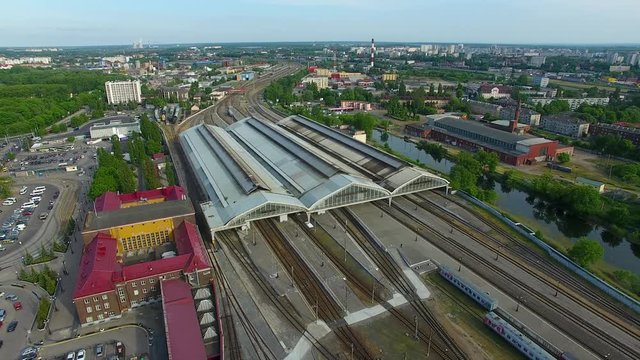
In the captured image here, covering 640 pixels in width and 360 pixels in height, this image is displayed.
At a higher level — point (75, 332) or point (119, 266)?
point (119, 266)

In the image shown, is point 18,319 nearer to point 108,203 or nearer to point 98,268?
point 98,268

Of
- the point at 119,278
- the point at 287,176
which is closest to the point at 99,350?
the point at 119,278

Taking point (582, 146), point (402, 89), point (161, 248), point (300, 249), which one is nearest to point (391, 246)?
point (300, 249)

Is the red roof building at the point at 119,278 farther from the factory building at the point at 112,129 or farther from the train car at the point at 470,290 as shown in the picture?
the factory building at the point at 112,129

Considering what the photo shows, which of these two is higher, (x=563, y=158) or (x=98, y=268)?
(x=98, y=268)

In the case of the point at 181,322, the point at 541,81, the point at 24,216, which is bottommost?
the point at 24,216

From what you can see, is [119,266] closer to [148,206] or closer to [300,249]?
[148,206]

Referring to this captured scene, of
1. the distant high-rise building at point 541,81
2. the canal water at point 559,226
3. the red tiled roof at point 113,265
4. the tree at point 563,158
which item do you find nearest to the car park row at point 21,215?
the red tiled roof at point 113,265
